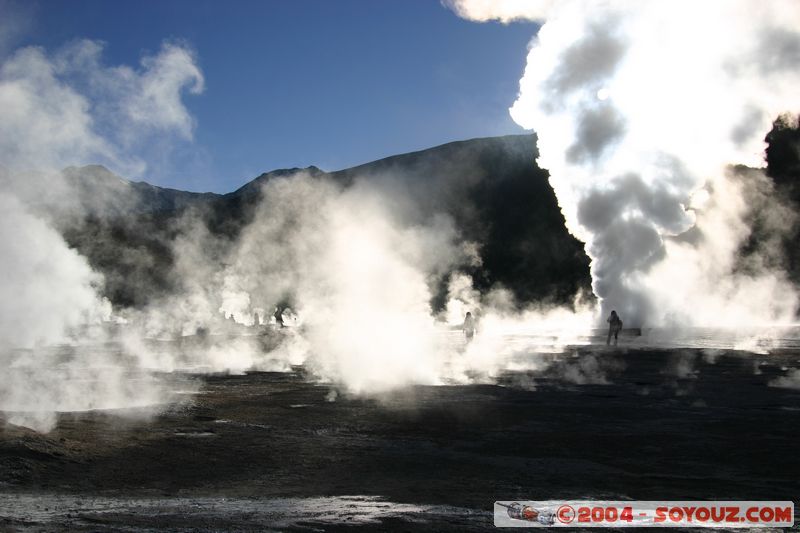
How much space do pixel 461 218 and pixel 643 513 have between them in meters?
127

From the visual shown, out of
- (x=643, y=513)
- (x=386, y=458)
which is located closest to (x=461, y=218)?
(x=386, y=458)

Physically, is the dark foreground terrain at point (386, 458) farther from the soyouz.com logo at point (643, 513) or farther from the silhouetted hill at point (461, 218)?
the silhouetted hill at point (461, 218)

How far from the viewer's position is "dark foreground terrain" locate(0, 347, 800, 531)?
22.4ft

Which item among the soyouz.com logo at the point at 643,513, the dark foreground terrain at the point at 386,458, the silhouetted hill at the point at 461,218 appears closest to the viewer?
the soyouz.com logo at the point at 643,513

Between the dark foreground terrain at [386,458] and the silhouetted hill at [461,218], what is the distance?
55.0 metres

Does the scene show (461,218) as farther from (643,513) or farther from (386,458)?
(643,513)

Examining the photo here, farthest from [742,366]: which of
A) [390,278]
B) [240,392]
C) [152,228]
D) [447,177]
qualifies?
[447,177]

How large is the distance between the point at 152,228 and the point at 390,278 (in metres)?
77.0

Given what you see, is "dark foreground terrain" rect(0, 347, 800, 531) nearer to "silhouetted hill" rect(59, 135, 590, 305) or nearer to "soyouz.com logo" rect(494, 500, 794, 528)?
"soyouz.com logo" rect(494, 500, 794, 528)

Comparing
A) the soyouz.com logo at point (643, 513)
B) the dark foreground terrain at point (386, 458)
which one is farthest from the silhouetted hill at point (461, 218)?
the soyouz.com logo at point (643, 513)

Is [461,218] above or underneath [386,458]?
above

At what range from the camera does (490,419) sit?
1241 cm

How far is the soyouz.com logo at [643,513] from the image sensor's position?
6375mm

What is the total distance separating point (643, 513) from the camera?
22.0 feet
